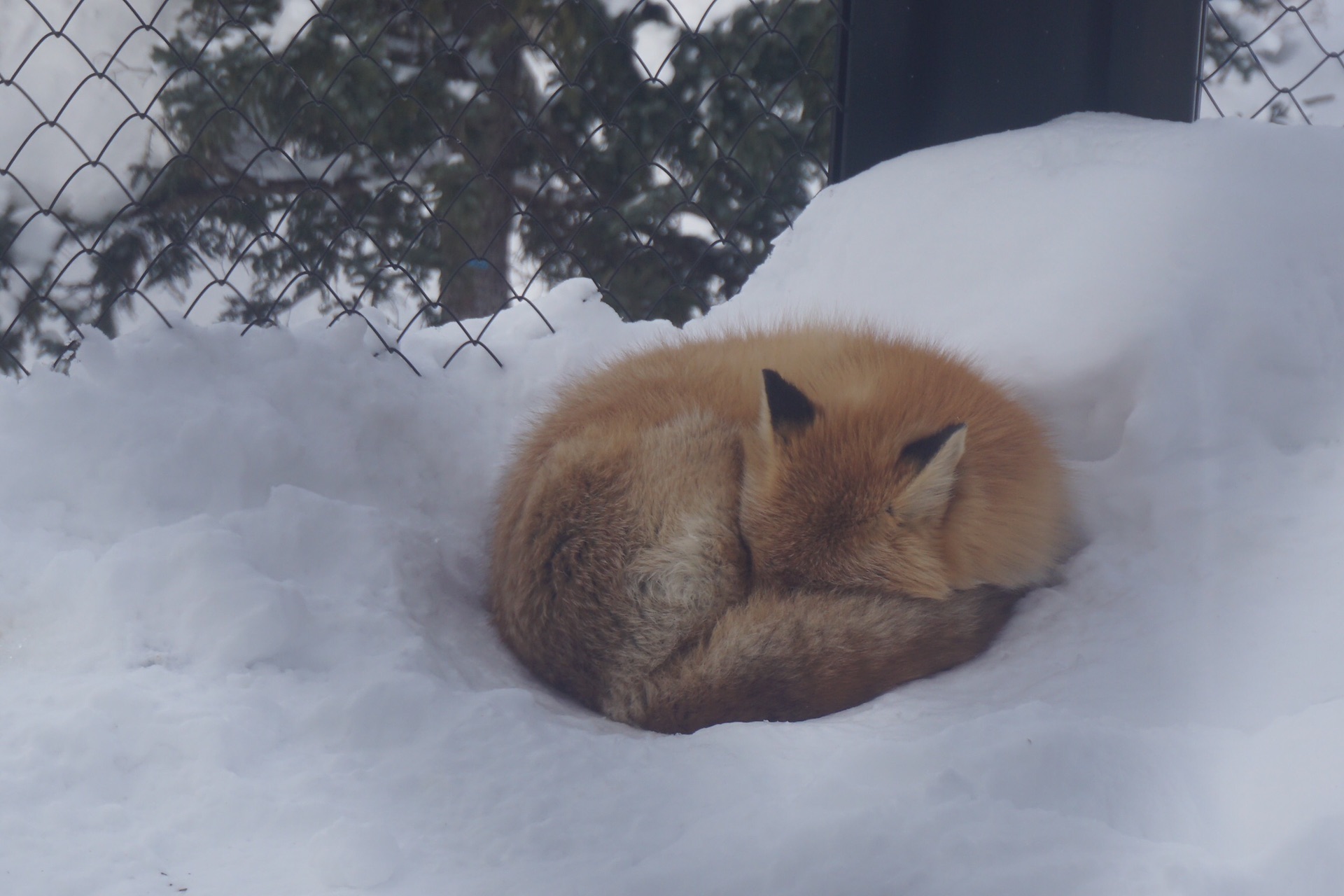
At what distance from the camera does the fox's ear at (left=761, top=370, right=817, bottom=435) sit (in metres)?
1.33

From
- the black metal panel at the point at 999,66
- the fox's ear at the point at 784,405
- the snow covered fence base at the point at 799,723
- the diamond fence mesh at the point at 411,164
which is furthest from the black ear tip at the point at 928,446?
the diamond fence mesh at the point at 411,164

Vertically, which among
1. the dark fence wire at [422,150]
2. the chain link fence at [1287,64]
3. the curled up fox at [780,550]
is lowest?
the curled up fox at [780,550]

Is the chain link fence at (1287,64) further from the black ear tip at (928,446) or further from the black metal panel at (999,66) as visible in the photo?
the black ear tip at (928,446)

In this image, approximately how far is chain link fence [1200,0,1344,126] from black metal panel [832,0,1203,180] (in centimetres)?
32

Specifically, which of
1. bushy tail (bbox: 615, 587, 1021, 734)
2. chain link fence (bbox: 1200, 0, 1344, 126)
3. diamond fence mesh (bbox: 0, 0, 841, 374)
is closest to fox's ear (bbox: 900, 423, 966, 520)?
bushy tail (bbox: 615, 587, 1021, 734)

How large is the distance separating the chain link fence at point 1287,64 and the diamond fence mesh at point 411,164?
1290 millimetres

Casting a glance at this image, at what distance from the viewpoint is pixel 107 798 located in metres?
1.00

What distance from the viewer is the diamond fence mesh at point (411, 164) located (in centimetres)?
337

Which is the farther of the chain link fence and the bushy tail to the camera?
the chain link fence

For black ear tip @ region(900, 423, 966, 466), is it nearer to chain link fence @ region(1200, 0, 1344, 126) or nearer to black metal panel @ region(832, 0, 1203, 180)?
black metal panel @ region(832, 0, 1203, 180)

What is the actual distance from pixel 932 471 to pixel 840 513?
142 mm

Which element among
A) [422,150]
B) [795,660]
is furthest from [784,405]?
[422,150]

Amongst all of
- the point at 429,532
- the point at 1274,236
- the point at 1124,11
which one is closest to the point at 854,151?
the point at 1124,11

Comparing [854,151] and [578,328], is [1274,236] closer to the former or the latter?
[854,151]
